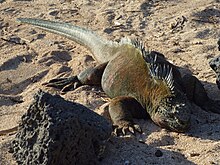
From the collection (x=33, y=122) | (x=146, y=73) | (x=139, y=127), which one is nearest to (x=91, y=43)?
(x=146, y=73)

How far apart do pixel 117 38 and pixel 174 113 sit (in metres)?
2.35

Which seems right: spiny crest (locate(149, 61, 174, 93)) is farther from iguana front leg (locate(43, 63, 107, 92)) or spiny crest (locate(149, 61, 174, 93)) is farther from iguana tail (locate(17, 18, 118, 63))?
iguana tail (locate(17, 18, 118, 63))

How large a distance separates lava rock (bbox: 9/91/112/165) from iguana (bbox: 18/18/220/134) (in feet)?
2.12

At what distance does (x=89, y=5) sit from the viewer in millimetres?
8156

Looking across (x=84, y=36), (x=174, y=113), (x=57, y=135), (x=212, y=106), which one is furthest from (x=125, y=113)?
(x=84, y=36)

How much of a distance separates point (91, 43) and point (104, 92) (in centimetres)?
112

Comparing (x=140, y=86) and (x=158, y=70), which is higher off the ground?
(x=158, y=70)

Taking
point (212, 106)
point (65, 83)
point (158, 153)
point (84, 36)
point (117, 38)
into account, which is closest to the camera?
point (158, 153)

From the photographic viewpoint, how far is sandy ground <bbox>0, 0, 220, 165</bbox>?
4484 mm

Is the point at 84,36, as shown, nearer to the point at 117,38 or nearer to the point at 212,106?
the point at 117,38

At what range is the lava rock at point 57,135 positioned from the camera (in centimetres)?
389

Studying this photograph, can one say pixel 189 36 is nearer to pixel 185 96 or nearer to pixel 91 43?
pixel 91 43

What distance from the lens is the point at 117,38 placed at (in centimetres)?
691

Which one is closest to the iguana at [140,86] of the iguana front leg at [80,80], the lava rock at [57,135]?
the iguana front leg at [80,80]
